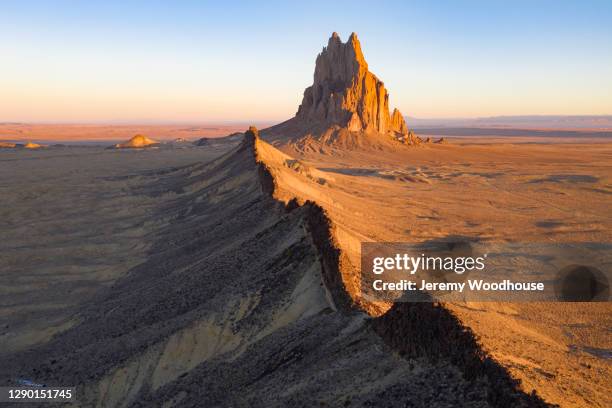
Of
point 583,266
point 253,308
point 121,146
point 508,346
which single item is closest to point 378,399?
point 508,346

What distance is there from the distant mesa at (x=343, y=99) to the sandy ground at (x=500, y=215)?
632 cm

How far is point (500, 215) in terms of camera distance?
1031 inches

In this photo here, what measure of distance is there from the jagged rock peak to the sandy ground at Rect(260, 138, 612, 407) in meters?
6.74

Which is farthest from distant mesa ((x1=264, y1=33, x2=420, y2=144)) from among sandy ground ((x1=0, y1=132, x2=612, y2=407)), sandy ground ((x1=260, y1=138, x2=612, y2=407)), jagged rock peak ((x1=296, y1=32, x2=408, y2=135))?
sandy ground ((x1=0, y1=132, x2=612, y2=407))

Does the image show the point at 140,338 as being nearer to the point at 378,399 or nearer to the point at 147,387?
the point at 147,387

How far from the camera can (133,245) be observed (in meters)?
20.2

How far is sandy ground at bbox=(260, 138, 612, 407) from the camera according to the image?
316 inches

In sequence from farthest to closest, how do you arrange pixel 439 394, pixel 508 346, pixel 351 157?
pixel 351 157 → pixel 508 346 → pixel 439 394

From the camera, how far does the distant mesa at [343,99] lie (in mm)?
65250

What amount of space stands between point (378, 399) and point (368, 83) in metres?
63.9

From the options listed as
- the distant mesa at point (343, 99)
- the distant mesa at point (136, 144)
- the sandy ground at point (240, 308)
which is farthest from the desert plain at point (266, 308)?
the distant mesa at point (136, 144)

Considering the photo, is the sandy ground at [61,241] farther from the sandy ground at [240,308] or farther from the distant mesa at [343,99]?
the distant mesa at [343,99]

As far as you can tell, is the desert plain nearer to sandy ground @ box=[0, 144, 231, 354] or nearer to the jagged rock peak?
sandy ground @ box=[0, 144, 231, 354]

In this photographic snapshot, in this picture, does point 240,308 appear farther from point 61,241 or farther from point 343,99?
point 343,99
